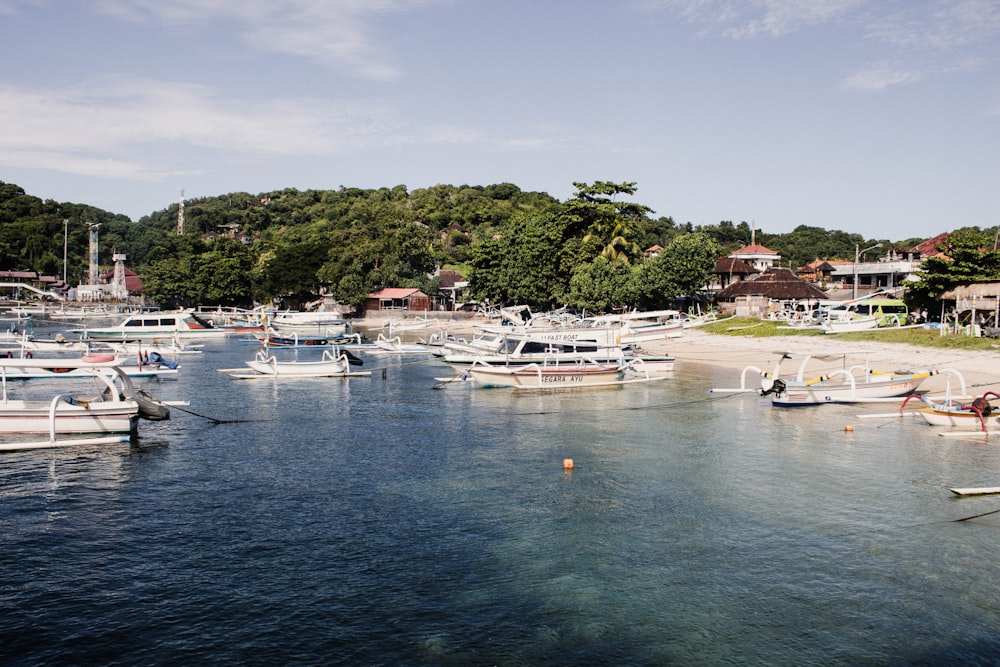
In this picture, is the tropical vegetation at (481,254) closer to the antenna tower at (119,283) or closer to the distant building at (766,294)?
the distant building at (766,294)

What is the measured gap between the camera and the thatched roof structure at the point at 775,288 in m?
80.1

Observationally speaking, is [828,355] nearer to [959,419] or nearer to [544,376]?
[959,419]

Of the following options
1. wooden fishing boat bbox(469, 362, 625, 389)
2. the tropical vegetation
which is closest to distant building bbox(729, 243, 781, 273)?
the tropical vegetation

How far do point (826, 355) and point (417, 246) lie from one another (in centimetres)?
8743

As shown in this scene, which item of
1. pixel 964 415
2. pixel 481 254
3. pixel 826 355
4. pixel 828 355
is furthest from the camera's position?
pixel 481 254

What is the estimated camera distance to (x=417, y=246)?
119 metres

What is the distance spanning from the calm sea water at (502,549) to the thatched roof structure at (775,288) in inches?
2029

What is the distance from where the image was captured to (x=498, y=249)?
3962 inches

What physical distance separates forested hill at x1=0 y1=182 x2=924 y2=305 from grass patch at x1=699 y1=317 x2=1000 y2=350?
37.5 ft

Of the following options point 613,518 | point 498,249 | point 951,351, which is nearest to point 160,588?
point 613,518

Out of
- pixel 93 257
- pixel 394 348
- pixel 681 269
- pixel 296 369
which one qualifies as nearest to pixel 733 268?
pixel 681 269

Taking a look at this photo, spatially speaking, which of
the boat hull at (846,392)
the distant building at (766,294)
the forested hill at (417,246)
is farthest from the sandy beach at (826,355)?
the forested hill at (417,246)

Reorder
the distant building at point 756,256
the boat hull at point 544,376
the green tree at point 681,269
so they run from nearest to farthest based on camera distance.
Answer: the boat hull at point 544,376
the green tree at point 681,269
the distant building at point 756,256

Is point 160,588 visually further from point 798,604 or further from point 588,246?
point 588,246
